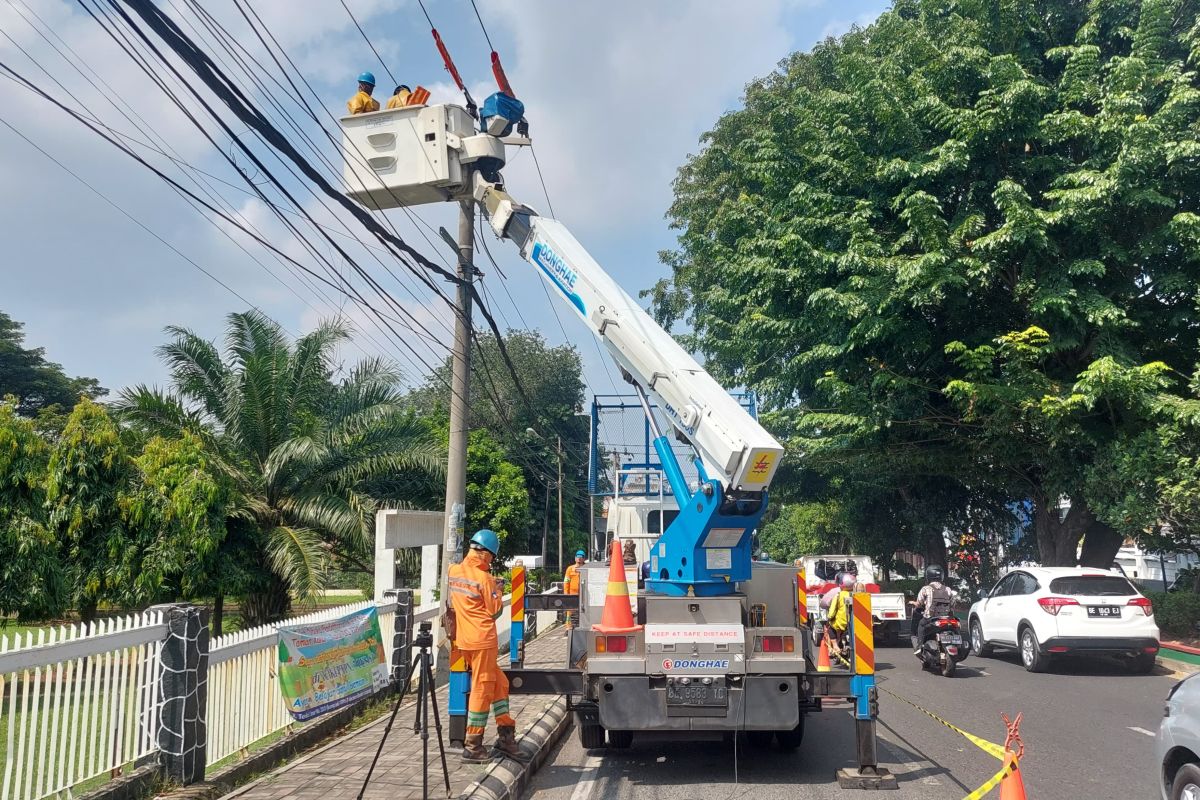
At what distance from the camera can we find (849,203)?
772 inches

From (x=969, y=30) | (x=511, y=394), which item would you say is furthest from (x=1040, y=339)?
(x=511, y=394)

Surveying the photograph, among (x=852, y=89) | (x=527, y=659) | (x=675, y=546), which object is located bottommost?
(x=527, y=659)

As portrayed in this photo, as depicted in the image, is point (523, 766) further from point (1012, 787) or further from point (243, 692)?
point (1012, 787)

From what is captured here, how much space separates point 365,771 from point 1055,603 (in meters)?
10.6

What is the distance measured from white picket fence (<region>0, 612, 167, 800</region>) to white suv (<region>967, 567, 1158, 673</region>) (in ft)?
39.6

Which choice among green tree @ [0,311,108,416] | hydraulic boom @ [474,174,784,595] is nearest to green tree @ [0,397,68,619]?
hydraulic boom @ [474,174,784,595]

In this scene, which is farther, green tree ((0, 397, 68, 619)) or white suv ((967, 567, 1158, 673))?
white suv ((967, 567, 1158, 673))

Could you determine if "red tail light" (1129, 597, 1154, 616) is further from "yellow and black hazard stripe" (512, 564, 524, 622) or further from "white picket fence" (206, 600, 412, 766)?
"white picket fence" (206, 600, 412, 766)

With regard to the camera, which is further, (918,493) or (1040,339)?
(918,493)

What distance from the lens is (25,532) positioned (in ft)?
42.7

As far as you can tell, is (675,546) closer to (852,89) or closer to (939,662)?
(939,662)

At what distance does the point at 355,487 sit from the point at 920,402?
1186 centimetres

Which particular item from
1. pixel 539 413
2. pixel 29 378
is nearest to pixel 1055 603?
pixel 539 413

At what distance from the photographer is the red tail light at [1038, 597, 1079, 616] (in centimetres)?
1352
